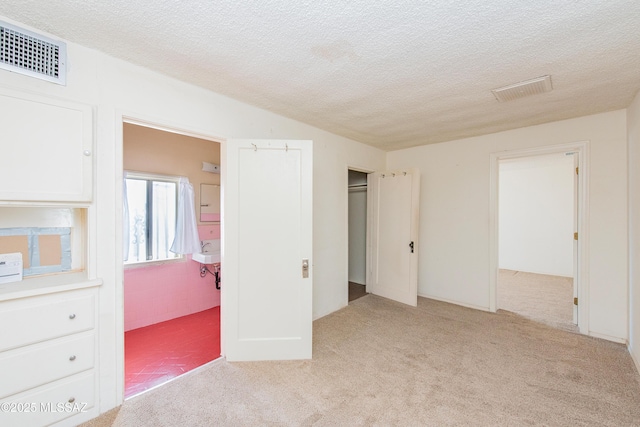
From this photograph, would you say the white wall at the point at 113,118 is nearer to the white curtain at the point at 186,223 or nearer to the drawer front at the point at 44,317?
the drawer front at the point at 44,317

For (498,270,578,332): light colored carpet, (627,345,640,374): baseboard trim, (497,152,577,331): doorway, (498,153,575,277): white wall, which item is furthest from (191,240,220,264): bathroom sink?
(498,153,575,277): white wall

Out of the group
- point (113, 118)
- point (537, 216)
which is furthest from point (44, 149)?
point (537, 216)

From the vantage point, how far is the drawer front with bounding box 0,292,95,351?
148 cm

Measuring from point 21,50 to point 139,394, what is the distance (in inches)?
92.4

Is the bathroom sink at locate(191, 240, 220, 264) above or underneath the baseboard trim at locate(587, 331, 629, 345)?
above

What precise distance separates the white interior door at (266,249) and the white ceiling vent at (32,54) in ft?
3.73

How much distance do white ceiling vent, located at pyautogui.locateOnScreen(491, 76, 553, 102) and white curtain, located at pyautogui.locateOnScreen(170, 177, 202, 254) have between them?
361 centimetres

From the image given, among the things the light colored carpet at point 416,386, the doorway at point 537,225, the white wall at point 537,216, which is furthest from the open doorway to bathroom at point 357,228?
the white wall at point 537,216

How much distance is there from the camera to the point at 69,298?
166 centimetres

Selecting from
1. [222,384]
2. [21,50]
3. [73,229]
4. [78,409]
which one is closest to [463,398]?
[222,384]

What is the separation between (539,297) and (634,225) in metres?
2.23

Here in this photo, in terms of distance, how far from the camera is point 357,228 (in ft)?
17.5

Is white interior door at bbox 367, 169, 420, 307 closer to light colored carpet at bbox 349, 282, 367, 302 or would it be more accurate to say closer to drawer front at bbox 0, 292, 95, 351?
light colored carpet at bbox 349, 282, 367, 302

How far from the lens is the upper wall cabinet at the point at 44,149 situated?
4.83ft
